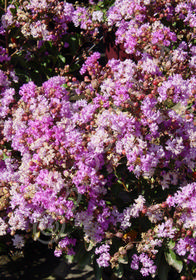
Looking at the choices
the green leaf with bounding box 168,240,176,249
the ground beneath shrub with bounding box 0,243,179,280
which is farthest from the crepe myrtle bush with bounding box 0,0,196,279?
the ground beneath shrub with bounding box 0,243,179,280

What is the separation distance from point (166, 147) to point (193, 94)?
0.39 m

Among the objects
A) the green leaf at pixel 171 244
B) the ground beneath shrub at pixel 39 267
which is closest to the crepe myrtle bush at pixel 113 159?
the green leaf at pixel 171 244

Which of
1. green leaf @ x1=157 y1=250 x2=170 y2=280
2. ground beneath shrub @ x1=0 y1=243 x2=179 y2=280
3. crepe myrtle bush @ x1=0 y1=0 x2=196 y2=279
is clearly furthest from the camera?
ground beneath shrub @ x1=0 y1=243 x2=179 y2=280

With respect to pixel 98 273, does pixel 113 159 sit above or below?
above

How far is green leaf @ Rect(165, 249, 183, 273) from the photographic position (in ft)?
6.35

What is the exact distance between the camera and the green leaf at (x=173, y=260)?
1.94m

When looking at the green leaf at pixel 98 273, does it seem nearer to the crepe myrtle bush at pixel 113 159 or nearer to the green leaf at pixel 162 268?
the crepe myrtle bush at pixel 113 159

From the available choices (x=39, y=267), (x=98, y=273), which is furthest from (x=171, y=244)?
(x=39, y=267)

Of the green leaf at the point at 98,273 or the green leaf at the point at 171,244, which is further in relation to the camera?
the green leaf at the point at 98,273

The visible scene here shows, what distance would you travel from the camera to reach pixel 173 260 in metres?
1.97

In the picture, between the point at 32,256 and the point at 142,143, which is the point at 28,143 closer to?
the point at 142,143

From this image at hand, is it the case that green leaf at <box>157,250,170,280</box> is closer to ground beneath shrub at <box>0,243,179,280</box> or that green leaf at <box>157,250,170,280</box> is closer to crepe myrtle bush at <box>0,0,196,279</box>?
crepe myrtle bush at <box>0,0,196,279</box>

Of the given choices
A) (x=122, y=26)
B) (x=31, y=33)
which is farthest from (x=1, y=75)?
(x=122, y=26)

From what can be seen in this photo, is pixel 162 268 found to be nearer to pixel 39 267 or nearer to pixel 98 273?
pixel 98 273
